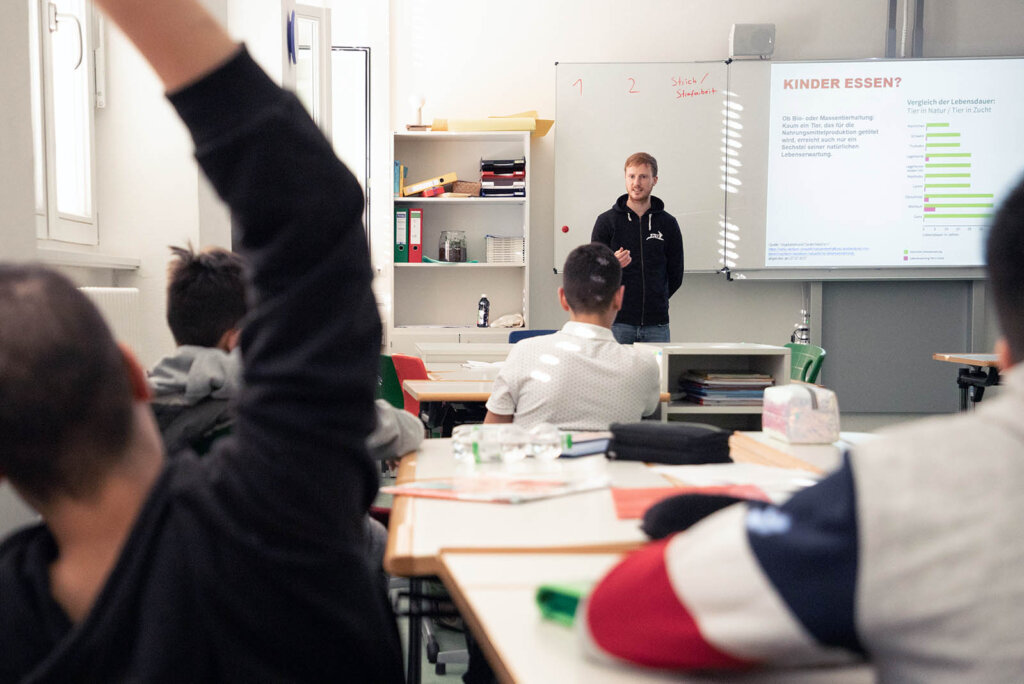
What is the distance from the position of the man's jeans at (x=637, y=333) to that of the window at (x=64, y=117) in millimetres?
2786

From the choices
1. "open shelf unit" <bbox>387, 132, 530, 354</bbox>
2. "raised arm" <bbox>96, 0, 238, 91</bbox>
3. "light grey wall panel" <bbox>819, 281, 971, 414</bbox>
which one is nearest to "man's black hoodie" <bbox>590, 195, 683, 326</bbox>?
"open shelf unit" <bbox>387, 132, 530, 354</bbox>

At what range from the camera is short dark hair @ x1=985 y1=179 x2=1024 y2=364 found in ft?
2.27

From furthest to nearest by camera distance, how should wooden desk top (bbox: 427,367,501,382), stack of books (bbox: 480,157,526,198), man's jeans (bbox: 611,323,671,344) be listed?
1. stack of books (bbox: 480,157,526,198)
2. man's jeans (bbox: 611,323,671,344)
3. wooden desk top (bbox: 427,367,501,382)

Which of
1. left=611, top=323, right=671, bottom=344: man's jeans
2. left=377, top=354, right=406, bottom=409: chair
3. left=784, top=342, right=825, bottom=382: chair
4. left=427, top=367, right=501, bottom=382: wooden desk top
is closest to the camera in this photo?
left=427, top=367, right=501, bottom=382: wooden desk top

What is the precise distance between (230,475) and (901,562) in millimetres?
467

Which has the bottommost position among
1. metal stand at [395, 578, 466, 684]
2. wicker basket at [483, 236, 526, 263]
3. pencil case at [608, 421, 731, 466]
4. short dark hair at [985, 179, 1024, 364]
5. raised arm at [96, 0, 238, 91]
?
metal stand at [395, 578, 466, 684]

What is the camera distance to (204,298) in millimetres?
1682

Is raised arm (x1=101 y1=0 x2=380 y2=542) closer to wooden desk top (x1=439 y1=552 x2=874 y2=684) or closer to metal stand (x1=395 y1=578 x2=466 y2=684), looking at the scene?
wooden desk top (x1=439 y1=552 x2=874 y2=684)

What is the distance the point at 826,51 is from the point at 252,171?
6246mm

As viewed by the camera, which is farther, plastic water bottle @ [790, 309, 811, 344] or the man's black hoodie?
plastic water bottle @ [790, 309, 811, 344]

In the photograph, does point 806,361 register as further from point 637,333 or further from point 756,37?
point 756,37

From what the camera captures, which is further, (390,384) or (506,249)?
(506,249)

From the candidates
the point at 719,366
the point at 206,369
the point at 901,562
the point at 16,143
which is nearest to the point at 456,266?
the point at 719,366

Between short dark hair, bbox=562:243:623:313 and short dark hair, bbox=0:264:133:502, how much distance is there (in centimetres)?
209
